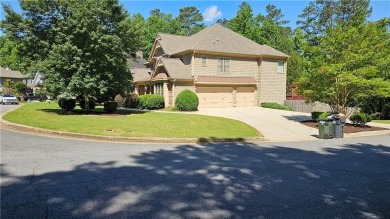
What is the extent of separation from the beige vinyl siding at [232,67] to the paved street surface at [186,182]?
20.9 m

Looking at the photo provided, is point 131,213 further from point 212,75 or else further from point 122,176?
point 212,75

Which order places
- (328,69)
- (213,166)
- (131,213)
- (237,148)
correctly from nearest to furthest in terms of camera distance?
(131,213) → (213,166) → (237,148) → (328,69)

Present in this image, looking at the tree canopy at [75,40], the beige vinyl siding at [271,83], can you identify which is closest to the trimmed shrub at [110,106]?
the tree canopy at [75,40]

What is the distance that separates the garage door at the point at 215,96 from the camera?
30212 mm

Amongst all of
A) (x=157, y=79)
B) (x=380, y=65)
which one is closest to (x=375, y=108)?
(x=380, y=65)

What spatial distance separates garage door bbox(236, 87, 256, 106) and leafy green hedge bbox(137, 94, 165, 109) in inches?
351

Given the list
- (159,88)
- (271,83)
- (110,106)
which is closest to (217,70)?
(159,88)

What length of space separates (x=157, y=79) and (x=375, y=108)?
2035 centimetres

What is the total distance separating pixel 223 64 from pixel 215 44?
2331 millimetres

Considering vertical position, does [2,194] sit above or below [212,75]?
below

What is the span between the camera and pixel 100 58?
63.8 ft

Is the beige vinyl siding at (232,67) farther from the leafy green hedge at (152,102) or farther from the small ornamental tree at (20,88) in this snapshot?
the small ornamental tree at (20,88)

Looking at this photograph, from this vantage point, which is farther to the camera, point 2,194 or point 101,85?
point 101,85

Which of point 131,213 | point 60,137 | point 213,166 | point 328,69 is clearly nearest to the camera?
point 131,213
